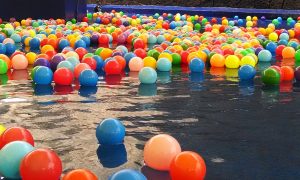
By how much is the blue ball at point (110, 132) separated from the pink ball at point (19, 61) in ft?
9.14

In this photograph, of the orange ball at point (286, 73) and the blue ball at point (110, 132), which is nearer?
the blue ball at point (110, 132)

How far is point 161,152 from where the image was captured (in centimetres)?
235

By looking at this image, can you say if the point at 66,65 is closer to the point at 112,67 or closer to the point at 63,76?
the point at 63,76

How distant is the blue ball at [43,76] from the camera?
4402 millimetres

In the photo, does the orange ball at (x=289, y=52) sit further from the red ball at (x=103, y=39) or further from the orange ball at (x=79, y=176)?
the orange ball at (x=79, y=176)

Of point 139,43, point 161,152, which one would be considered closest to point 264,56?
point 139,43

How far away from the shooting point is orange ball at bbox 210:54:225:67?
540cm

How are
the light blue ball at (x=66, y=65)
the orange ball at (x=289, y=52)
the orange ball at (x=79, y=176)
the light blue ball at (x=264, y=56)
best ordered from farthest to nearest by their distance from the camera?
the orange ball at (x=289, y=52)
the light blue ball at (x=264, y=56)
the light blue ball at (x=66, y=65)
the orange ball at (x=79, y=176)

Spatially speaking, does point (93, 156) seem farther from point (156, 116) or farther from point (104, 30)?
point (104, 30)

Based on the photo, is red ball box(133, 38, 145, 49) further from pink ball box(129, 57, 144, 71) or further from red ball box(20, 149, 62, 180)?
red ball box(20, 149, 62, 180)

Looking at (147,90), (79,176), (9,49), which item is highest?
(9,49)

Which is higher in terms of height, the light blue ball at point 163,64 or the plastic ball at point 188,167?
the light blue ball at point 163,64

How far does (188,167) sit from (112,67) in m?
2.90

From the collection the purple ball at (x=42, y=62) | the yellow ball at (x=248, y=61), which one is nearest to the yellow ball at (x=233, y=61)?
the yellow ball at (x=248, y=61)
